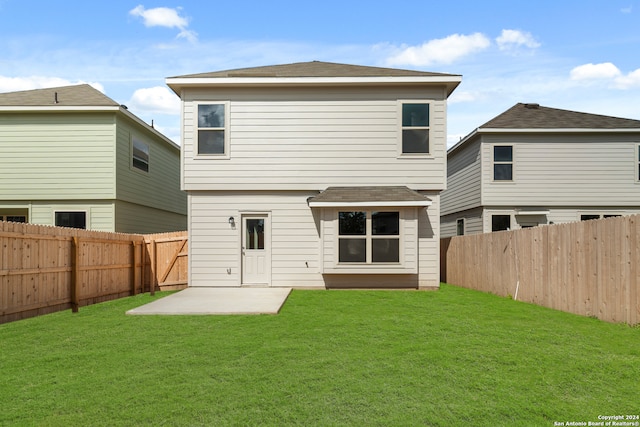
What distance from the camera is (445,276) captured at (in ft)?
52.6

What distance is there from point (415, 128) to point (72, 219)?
11998 millimetres

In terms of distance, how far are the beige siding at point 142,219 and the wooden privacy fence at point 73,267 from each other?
9.43 ft

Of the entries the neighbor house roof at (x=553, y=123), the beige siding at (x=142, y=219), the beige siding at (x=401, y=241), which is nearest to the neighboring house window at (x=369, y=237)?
the beige siding at (x=401, y=241)

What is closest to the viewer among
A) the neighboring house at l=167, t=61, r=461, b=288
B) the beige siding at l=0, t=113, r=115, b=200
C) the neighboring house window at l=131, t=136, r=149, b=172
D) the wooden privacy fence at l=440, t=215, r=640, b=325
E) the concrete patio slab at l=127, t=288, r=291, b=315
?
the wooden privacy fence at l=440, t=215, r=640, b=325

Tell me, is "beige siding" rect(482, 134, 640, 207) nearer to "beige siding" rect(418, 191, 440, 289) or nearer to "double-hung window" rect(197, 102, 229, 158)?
"beige siding" rect(418, 191, 440, 289)

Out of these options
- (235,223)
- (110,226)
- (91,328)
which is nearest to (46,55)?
(110,226)

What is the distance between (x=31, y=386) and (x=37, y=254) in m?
5.20

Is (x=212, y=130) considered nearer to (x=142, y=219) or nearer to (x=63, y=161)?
(x=63, y=161)

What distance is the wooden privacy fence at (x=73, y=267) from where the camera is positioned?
7965mm

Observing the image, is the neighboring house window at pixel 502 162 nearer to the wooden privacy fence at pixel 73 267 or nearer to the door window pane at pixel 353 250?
the door window pane at pixel 353 250

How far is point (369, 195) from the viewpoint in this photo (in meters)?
11.9

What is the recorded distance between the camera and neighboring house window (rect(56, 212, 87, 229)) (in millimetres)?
14617

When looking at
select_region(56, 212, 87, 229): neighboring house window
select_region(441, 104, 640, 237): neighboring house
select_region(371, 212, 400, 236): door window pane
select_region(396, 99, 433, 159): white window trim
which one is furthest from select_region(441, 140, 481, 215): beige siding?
select_region(56, 212, 87, 229): neighboring house window

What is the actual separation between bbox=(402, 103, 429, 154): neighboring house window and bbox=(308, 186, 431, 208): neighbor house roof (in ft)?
4.16
